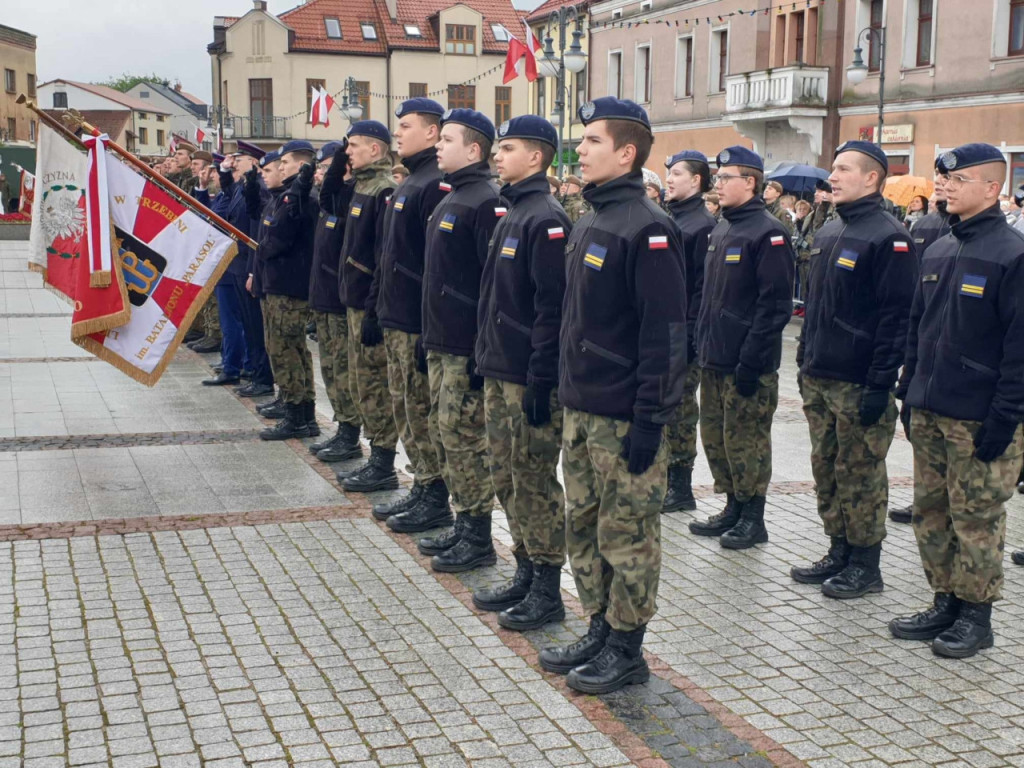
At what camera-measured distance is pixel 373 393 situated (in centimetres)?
838

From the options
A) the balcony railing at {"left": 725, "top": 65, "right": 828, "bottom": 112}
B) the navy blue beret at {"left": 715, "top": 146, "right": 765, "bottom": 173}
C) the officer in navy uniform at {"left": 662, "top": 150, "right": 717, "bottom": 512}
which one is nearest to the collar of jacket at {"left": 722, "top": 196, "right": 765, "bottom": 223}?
the navy blue beret at {"left": 715, "top": 146, "right": 765, "bottom": 173}

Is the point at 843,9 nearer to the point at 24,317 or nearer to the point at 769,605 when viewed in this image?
the point at 24,317

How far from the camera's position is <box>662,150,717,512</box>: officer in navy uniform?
780 cm

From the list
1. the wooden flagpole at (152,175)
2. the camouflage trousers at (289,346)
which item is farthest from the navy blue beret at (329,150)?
the camouflage trousers at (289,346)

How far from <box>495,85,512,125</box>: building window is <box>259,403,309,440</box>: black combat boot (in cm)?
5758

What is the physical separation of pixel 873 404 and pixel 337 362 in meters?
4.28

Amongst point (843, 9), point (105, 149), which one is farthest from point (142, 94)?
point (105, 149)

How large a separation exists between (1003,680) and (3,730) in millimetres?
3921

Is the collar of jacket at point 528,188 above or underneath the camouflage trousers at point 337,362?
above

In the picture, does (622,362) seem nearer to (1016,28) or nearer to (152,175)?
(152,175)

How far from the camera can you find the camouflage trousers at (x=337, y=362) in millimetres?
9023

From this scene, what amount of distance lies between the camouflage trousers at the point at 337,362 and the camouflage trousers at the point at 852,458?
146 inches

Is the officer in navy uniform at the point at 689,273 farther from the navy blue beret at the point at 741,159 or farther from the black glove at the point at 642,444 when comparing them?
the black glove at the point at 642,444

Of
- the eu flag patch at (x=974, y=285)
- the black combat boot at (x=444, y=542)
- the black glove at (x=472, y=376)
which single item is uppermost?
the eu flag patch at (x=974, y=285)
